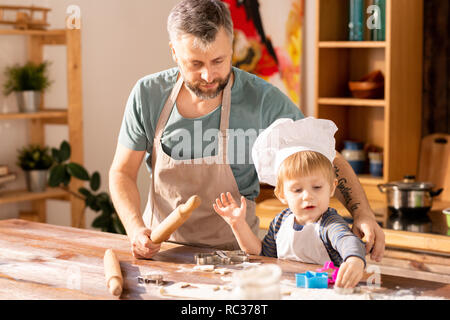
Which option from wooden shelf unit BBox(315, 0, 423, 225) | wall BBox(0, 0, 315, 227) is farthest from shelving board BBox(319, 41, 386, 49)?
wall BBox(0, 0, 315, 227)

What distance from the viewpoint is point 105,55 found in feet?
14.0

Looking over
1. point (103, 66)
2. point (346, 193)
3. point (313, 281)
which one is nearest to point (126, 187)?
point (346, 193)

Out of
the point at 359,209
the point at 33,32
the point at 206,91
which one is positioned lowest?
the point at 359,209

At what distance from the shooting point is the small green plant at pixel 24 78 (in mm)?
3764

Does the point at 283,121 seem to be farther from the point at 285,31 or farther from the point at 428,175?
the point at 285,31

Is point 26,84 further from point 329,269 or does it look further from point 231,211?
point 329,269

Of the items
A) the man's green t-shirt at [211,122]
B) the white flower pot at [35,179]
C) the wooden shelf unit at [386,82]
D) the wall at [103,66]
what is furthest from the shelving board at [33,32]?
the man's green t-shirt at [211,122]

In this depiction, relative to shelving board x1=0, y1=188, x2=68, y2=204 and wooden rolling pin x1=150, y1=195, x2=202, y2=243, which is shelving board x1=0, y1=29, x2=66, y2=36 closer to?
shelving board x1=0, y1=188, x2=68, y2=204

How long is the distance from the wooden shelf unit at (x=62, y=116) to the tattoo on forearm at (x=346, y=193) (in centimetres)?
225

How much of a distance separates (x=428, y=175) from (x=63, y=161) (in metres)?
2.13

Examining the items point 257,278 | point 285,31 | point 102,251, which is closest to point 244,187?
point 102,251

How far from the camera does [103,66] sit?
168 inches

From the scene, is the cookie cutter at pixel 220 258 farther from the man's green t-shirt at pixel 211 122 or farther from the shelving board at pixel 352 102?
the shelving board at pixel 352 102

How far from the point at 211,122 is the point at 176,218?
54 centimetres
